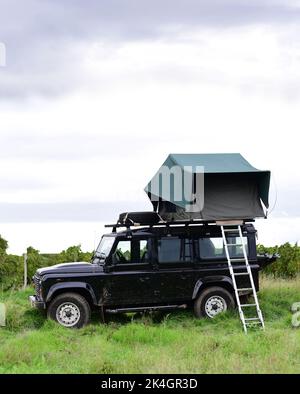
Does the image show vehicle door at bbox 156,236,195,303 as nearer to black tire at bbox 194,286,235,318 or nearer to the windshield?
black tire at bbox 194,286,235,318

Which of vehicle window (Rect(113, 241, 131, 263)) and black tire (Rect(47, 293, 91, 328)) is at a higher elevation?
vehicle window (Rect(113, 241, 131, 263))

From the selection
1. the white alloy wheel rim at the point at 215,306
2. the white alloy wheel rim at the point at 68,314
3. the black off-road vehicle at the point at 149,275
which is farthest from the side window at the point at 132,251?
the white alloy wheel rim at the point at 215,306

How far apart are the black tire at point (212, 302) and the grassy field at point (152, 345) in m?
0.30

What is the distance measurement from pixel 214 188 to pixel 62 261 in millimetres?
9143

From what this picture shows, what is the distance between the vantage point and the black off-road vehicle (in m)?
14.8

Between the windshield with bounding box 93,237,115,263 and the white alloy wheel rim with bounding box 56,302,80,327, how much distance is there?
1299 millimetres

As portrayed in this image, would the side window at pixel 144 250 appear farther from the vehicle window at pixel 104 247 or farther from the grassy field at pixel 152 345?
the grassy field at pixel 152 345

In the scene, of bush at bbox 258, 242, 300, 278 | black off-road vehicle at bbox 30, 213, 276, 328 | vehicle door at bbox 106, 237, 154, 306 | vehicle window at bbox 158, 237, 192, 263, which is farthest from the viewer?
bush at bbox 258, 242, 300, 278

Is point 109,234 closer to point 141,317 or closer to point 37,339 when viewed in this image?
point 141,317

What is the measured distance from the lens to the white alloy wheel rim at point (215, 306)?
1540cm

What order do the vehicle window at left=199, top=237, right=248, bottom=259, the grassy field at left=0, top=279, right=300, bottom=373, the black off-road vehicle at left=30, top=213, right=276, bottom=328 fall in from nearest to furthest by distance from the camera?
the grassy field at left=0, top=279, right=300, bottom=373
the black off-road vehicle at left=30, top=213, right=276, bottom=328
the vehicle window at left=199, top=237, right=248, bottom=259

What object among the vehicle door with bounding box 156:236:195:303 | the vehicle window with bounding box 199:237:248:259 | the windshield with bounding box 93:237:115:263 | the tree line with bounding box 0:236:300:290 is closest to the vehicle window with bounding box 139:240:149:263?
the vehicle door with bounding box 156:236:195:303
